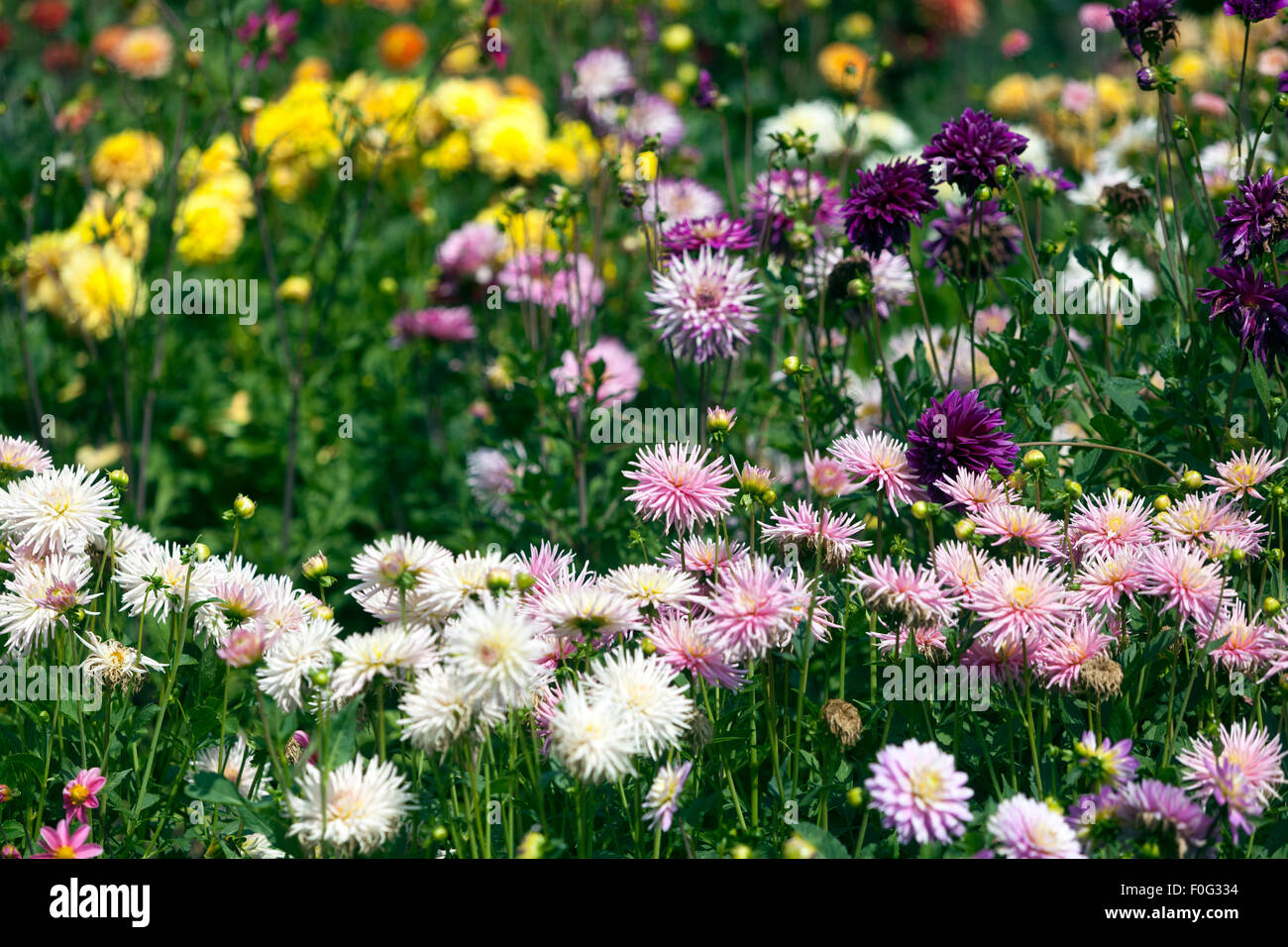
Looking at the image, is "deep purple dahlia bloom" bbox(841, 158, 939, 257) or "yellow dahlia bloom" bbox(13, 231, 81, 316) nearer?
"deep purple dahlia bloom" bbox(841, 158, 939, 257)

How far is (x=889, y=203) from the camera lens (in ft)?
8.54

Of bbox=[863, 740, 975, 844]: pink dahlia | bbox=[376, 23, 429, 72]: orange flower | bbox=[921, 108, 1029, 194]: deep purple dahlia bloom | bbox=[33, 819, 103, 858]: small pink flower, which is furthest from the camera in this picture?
bbox=[376, 23, 429, 72]: orange flower

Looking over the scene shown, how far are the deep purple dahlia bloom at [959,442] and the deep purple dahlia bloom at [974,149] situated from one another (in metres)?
0.55

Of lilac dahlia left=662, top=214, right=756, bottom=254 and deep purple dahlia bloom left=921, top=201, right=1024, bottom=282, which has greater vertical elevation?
deep purple dahlia bloom left=921, top=201, right=1024, bottom=282

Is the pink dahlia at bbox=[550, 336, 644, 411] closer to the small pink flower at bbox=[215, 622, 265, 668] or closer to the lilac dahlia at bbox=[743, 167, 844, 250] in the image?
the lilac dahlia at bbox=[743, 167, 844, 250]

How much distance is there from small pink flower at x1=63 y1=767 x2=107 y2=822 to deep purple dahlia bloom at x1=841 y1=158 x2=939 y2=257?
184cm

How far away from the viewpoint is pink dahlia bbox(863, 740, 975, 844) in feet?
5.73

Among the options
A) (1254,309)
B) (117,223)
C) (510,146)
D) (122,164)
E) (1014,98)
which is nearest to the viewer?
(1254,309)

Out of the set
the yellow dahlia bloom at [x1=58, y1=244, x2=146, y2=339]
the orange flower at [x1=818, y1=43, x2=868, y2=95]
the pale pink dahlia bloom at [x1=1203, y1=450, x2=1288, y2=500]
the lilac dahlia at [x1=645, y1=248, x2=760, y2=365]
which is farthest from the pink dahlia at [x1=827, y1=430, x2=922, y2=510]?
the orange flower at [x1=818, y1=43, x2=868, y2=95]

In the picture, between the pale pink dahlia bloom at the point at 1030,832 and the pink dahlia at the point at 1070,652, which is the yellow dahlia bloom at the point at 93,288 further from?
the pale pink dahlia bloom at the point at 1030,832

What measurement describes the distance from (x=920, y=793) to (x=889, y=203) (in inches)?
52.9

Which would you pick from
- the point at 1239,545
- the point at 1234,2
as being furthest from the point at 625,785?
the point at 1234,2

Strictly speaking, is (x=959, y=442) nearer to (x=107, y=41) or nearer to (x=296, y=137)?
(x=296, y=137)

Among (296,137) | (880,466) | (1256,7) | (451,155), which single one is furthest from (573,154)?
(880,466)
